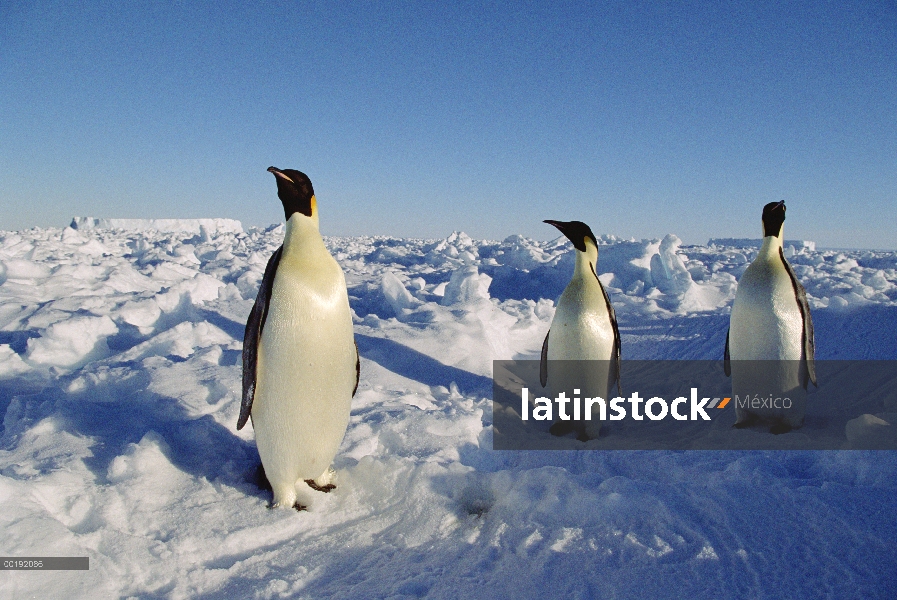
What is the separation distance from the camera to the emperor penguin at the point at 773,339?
3078 mm

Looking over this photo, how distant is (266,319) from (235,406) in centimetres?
110

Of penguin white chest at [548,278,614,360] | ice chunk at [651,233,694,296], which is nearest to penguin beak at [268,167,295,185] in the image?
penguin white chest at [548,278,614,360]

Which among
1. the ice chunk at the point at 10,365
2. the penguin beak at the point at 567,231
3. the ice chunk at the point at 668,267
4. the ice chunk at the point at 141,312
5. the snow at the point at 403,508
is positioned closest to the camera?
the snow at the point at 403,508

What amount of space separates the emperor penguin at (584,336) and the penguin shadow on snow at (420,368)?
3.59 feet

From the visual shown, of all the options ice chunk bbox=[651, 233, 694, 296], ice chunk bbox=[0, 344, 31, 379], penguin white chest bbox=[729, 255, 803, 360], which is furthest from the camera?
ice chunk bbox=[651, 233, 694, 296]

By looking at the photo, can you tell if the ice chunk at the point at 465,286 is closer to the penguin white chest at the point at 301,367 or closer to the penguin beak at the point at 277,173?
the penguin white chest at the point at 301,367

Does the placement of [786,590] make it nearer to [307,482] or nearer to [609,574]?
[609,574]

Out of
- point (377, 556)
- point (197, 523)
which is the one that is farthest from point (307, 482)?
point (377, 556)

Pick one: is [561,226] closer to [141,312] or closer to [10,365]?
[10,365]

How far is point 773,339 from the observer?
3.08 meters

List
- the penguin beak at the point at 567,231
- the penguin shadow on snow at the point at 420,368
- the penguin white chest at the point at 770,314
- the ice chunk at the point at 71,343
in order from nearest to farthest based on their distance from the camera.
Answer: the penguin white chest at the point at 770,314 < the penguin beak at the point at 567,231 < the ice chunk at the point at 71,343 < the penguin shadow on snow at the point at 420,368

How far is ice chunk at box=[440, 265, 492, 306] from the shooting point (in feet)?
26.7

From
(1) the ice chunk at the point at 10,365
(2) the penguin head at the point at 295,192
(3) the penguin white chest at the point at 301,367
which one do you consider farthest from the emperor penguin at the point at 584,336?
(1) the ice chunk at the point at 10,365

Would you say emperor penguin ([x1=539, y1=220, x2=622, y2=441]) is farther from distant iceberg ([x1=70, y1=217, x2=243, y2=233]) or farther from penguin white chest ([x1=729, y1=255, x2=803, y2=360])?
distant iceberg ([x1=70, y1=217, x2=243, y2=233])
